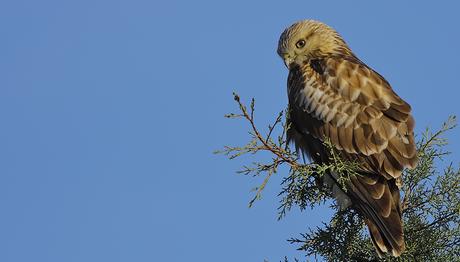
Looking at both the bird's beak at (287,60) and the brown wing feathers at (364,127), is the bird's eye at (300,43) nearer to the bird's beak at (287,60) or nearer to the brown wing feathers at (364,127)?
the bird's beak at (287,60)

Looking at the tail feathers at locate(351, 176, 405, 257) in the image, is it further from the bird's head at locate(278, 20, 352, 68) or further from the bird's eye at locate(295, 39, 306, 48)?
the bird's eye at locate(295, 39, 306, 48)

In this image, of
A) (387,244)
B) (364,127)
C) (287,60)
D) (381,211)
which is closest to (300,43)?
(287,60)

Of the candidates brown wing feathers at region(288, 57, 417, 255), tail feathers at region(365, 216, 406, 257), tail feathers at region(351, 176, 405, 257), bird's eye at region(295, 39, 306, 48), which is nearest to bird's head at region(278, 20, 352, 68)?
bird's eye at region(295, 39, 306, 48)

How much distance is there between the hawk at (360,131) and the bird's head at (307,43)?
0.20 meters

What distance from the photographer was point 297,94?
710cm

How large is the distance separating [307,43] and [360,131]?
204 cm

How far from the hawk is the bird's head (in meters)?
0.20

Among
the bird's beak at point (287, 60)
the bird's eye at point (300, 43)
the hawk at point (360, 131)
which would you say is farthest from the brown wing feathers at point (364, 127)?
the bird's eye at point (300, 43)

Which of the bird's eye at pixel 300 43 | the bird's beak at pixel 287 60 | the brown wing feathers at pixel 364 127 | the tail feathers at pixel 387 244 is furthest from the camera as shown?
the bird's eye at pixel 300 43

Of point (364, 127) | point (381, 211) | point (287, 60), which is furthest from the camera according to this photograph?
point (287, 60)

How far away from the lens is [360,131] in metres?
6.28

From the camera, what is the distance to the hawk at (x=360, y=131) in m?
5.84

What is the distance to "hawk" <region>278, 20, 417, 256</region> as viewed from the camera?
5.84 meters

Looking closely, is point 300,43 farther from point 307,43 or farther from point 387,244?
point 387,244
